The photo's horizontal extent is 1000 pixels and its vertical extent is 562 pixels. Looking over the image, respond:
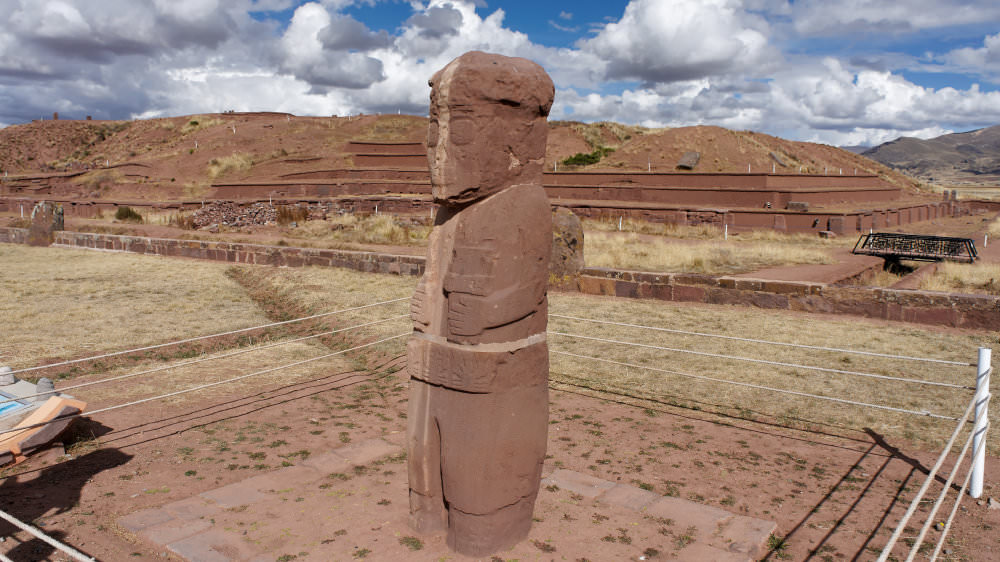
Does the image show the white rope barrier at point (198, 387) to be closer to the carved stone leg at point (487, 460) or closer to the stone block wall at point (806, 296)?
the carved stone leg at point (487, 460)

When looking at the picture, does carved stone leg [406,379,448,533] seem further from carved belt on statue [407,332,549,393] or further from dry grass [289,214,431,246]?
dry grass [289,214,431,246]

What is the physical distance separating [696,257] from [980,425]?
1052cm

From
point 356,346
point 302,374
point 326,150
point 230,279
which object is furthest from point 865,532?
point 326,150

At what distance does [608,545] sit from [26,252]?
755 inches

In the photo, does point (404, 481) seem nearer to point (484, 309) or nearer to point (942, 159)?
point (484, 309)

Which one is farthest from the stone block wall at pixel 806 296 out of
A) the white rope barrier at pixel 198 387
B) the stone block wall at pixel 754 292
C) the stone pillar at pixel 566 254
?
the white rope barrier at pixel 198 387

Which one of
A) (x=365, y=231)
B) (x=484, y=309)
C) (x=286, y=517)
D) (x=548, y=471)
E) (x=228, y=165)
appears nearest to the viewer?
(x=484, y=309)

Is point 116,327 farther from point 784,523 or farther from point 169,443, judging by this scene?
point 784,523

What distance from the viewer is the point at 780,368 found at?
7605mm

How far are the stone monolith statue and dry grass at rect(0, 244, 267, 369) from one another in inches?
248

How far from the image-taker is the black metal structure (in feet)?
46.5

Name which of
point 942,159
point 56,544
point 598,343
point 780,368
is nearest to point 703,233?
point 598,343

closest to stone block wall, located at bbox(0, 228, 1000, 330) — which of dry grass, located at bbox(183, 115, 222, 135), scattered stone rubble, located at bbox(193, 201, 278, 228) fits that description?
scattered stone rubble, located at bbox(193, 201, 278, 228)

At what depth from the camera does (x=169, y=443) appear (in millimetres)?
5547
